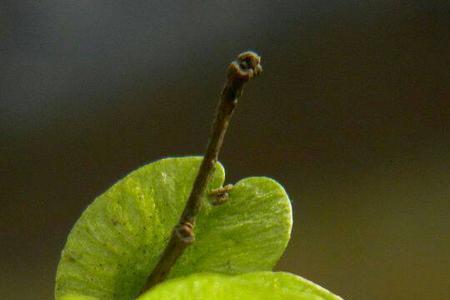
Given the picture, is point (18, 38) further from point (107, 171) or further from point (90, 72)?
point (107, 171)

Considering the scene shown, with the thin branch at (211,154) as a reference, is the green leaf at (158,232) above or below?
below

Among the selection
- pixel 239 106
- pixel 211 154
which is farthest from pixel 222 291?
pixel 239 106

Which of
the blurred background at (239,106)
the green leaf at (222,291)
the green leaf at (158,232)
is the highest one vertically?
the green leaf at (222,291)

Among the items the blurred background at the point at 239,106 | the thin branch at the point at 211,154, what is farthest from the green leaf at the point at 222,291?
the blurred background at the point at 239,106

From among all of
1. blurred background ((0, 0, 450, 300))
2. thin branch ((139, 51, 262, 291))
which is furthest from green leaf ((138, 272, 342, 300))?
blurred background ((0, 0, 450, 300))

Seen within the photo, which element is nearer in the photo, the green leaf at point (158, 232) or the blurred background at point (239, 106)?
the green leaf at point (158, 232)

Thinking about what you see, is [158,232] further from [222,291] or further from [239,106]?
[239,106]

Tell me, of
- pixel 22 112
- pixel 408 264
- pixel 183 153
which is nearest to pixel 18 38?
pixel 22 112

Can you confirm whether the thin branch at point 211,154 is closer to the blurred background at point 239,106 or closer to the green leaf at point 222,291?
the green leaf at point 222,291

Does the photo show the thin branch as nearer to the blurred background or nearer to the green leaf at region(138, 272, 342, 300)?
the green leaf at region(138, 272, 342, 300)
